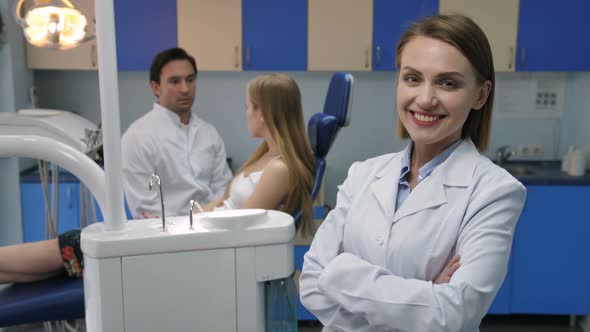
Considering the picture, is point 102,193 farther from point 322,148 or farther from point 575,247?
point 575,247

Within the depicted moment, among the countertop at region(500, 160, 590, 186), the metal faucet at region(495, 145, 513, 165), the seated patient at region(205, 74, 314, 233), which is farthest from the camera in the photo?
the metal faucet at region(495, 145, 513, 165)

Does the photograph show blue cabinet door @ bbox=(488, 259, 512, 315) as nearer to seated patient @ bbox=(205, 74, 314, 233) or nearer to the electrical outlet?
the electrical outlet

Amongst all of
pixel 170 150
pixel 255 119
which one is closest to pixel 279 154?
pixel 255 119

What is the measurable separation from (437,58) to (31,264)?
1.32 meters

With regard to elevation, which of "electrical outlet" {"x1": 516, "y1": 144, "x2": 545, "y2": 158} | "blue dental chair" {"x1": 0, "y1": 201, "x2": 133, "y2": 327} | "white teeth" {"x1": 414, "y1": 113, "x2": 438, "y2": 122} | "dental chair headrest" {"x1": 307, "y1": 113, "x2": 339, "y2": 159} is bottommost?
"blue dental chair" {"x1": 0, "y1": 201, "x2": 133, "y2": 327}

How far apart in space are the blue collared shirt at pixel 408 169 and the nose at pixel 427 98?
16 cm

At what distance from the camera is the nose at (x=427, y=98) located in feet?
3.79

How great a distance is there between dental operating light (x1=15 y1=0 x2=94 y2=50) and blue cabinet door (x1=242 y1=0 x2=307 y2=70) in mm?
1754

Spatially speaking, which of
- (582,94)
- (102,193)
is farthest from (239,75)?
(102,193)

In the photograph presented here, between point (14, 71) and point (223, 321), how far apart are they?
2856 millimetres

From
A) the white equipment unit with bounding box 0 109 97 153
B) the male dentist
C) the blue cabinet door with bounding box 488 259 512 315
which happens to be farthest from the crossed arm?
the blue cabinet door with bounding box 488 259 512 315

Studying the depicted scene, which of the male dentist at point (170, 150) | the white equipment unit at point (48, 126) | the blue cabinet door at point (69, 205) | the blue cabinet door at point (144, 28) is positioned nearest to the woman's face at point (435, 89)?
the white equipment unit at point (48, 126)

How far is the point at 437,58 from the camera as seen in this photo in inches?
45.7

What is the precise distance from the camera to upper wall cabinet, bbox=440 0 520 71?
3.40 m
